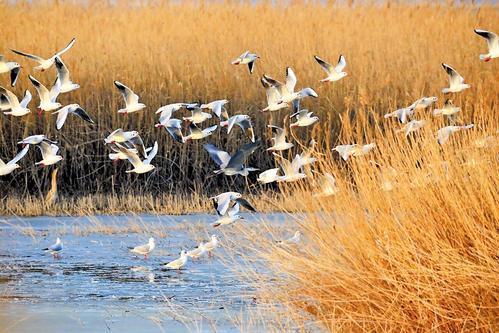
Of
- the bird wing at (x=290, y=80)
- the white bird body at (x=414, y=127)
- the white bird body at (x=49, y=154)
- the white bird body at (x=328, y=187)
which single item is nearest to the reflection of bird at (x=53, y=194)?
the white bird body at (x=49, y=154)

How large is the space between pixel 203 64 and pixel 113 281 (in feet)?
24.7

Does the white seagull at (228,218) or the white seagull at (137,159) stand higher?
the white seagull at (137,159)

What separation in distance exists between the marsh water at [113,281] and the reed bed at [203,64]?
2.05m

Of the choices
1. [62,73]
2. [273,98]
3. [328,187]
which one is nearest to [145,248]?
[328,187]

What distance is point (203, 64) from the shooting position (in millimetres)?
15109

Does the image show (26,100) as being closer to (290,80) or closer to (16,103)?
(16,103)

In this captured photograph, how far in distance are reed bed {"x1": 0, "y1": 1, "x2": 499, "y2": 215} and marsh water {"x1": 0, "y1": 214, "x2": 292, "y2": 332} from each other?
80.5 inches

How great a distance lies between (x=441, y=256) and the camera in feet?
17.3

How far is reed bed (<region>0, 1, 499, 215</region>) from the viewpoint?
45.0 ft

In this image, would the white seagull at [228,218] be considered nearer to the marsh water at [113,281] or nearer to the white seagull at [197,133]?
the marsh water at [113,281]

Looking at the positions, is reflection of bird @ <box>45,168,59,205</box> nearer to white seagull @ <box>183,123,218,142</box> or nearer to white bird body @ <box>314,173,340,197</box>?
white seagull @ <box>183,123,218,142</box>

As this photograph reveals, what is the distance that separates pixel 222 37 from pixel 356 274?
1121cm

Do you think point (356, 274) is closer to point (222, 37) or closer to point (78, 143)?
point (78, 143)

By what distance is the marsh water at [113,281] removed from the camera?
628 cm
